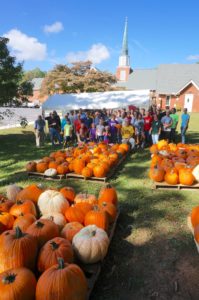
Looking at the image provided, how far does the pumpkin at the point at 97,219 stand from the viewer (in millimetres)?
3516

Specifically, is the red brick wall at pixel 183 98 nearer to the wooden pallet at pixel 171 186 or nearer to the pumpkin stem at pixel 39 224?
the wooden pallet at pixel 171 186

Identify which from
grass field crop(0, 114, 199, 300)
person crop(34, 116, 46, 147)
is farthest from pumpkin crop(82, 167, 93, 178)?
person crop(34, 116, 46, 147)

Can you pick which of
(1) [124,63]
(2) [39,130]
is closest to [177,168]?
(2) [39,130]

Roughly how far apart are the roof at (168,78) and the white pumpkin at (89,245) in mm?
38861

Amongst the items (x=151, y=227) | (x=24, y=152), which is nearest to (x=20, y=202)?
(x=151, y=227)

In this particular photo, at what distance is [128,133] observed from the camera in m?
10.2

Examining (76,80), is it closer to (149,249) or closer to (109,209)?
(109,209)

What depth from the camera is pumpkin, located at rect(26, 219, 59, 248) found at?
116 inches

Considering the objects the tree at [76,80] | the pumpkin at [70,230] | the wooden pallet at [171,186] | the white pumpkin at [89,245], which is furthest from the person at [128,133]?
the tree at [76,80]

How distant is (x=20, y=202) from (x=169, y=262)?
2379mm

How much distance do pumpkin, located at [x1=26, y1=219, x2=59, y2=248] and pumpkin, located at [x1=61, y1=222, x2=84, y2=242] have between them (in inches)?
6.1

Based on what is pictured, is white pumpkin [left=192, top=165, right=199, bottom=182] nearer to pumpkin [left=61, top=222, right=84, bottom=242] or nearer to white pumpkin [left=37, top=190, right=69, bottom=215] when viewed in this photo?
white pumpkin [left=37, top=190, right=69, bottom=215]

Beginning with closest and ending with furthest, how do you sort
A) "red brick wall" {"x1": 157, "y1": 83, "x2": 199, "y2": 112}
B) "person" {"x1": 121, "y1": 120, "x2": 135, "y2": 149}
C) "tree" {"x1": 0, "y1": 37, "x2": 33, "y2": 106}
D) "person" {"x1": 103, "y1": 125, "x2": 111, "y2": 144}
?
"person" {"x1": 121, "y1": 120, "x2": 135, "y2": 149}
"person" {"x1": 103, "y1": 125, "x2": 111, "y2": 144}
"tree" {"x1": 0, "y1": 37, "x2": 33, "y2": 106}
"red brick wall" {"x1": 157, "y1": 83, "x2": 199, "y2": 112}

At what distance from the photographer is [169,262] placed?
3289mm
